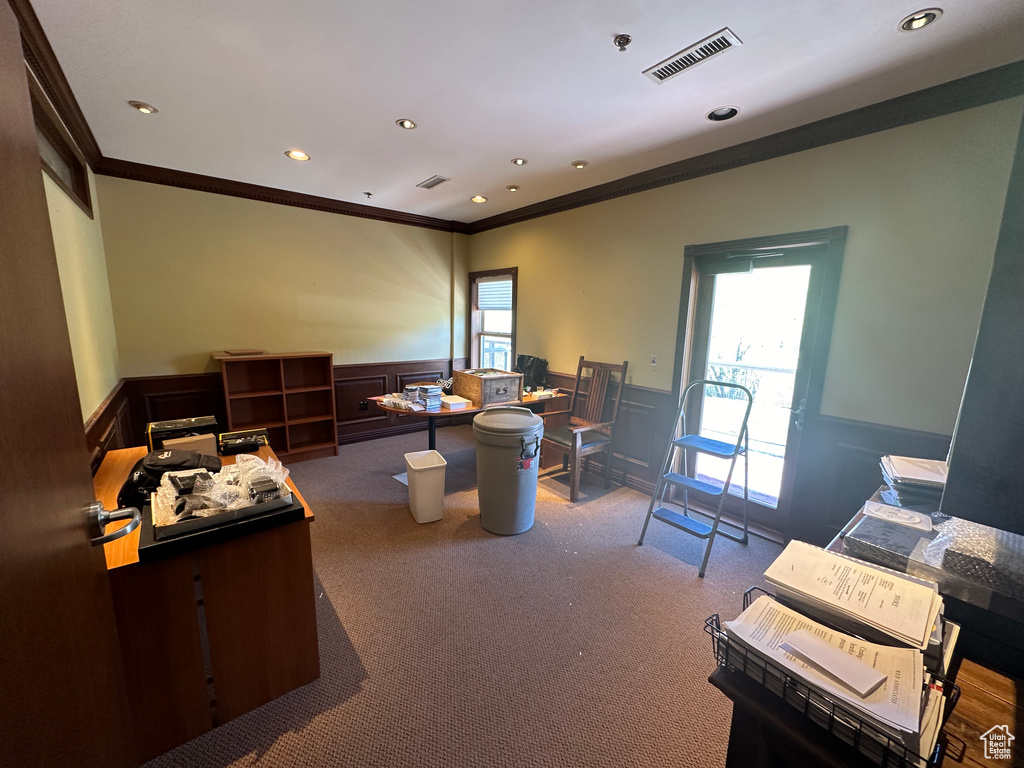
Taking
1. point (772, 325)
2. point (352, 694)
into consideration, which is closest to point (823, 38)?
point (772, 325)

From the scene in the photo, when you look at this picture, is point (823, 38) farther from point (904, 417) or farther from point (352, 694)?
point (352, 694)

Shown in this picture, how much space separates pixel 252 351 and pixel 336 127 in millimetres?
2581

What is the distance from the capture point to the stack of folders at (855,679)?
26.5 inches

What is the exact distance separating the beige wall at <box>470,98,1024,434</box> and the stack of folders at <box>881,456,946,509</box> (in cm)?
64

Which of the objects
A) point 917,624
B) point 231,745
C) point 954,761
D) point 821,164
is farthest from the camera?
point 821,164

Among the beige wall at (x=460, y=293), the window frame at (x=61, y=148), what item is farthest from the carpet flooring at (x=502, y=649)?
the beige wall at (x=460, y=293)

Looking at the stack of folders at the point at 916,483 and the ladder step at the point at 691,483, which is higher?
the stack of folders at the point at 916,483

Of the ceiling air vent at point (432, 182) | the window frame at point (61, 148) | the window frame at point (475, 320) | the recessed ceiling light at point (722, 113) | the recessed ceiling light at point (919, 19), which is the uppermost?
the ceiling air vent at point (432, 182)

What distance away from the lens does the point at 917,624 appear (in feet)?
2.80

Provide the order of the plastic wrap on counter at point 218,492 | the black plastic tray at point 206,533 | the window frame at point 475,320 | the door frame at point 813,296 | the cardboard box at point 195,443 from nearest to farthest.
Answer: the black plastic tray at point 206,533 → the plastic wrap on counter at point 218,492 → the cardboard box at point 195,443 → the door frame at point 813,296 → the window frame at point 475,320

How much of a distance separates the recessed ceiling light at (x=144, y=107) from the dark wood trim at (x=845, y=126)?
3.35m

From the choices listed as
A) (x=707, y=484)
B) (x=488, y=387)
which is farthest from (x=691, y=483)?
(x=488, y=387)

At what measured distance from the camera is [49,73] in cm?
203

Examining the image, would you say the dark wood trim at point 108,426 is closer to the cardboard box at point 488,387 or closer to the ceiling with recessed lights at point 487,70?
the ceiling with recessed lights at point 487,70
